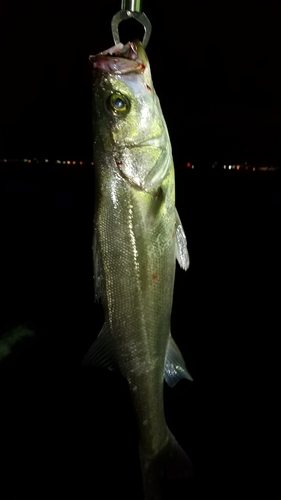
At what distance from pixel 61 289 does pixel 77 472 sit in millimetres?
5078

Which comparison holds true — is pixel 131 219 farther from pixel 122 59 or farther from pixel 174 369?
pixel 174 369

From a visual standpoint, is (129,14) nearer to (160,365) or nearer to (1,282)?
(160,365)

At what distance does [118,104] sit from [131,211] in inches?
19.2

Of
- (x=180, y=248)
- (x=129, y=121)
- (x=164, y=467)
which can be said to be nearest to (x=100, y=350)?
(x=180, y=248)

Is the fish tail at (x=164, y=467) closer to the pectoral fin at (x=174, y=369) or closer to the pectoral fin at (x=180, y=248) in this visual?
the pectoral fin at (x=174, y=369)

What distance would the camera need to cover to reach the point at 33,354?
15.4ft

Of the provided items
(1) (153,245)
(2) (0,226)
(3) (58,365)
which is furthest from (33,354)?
(2) (0,226)

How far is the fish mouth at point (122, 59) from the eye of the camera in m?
1.33

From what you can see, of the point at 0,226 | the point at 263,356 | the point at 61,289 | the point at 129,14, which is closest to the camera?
the point at 129,14

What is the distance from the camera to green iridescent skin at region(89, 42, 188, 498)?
1466mm

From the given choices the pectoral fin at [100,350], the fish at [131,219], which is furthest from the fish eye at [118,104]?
the pectoral fin at [100,350]

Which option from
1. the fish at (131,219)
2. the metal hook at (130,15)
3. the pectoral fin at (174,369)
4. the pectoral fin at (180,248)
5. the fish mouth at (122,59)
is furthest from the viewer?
the pectoral fin at (174,369)

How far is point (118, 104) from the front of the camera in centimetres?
147

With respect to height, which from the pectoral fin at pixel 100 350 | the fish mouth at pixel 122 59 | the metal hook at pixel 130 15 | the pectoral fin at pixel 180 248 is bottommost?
the pectoral fin at pixel 100 350
